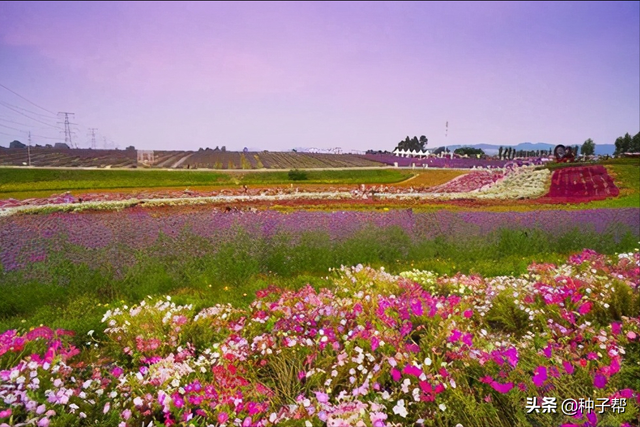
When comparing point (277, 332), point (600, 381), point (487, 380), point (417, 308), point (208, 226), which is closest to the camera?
point (600, 381)

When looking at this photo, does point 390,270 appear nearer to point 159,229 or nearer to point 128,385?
point 159,229

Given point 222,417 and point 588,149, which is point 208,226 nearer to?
point 222,417

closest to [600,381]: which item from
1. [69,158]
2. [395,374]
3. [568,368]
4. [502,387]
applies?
[568,368]

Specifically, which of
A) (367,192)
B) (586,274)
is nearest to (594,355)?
(586,274)

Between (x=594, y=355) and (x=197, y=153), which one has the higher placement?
(x=197, y=153)

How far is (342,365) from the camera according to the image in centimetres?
371

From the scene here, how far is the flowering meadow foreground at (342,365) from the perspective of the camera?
3.17 m

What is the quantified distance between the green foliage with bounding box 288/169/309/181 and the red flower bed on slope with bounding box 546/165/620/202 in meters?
10.8

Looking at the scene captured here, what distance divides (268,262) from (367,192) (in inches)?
393

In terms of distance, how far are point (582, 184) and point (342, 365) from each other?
2036 cm

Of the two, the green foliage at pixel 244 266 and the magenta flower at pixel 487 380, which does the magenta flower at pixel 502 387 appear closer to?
the magenta flower at pixel 487 380

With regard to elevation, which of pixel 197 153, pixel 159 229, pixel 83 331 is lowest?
pixel 83 331

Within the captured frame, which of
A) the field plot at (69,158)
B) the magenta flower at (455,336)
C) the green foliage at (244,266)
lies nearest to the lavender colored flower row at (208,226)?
the green foliage at (244,266)

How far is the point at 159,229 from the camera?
8117 mm
